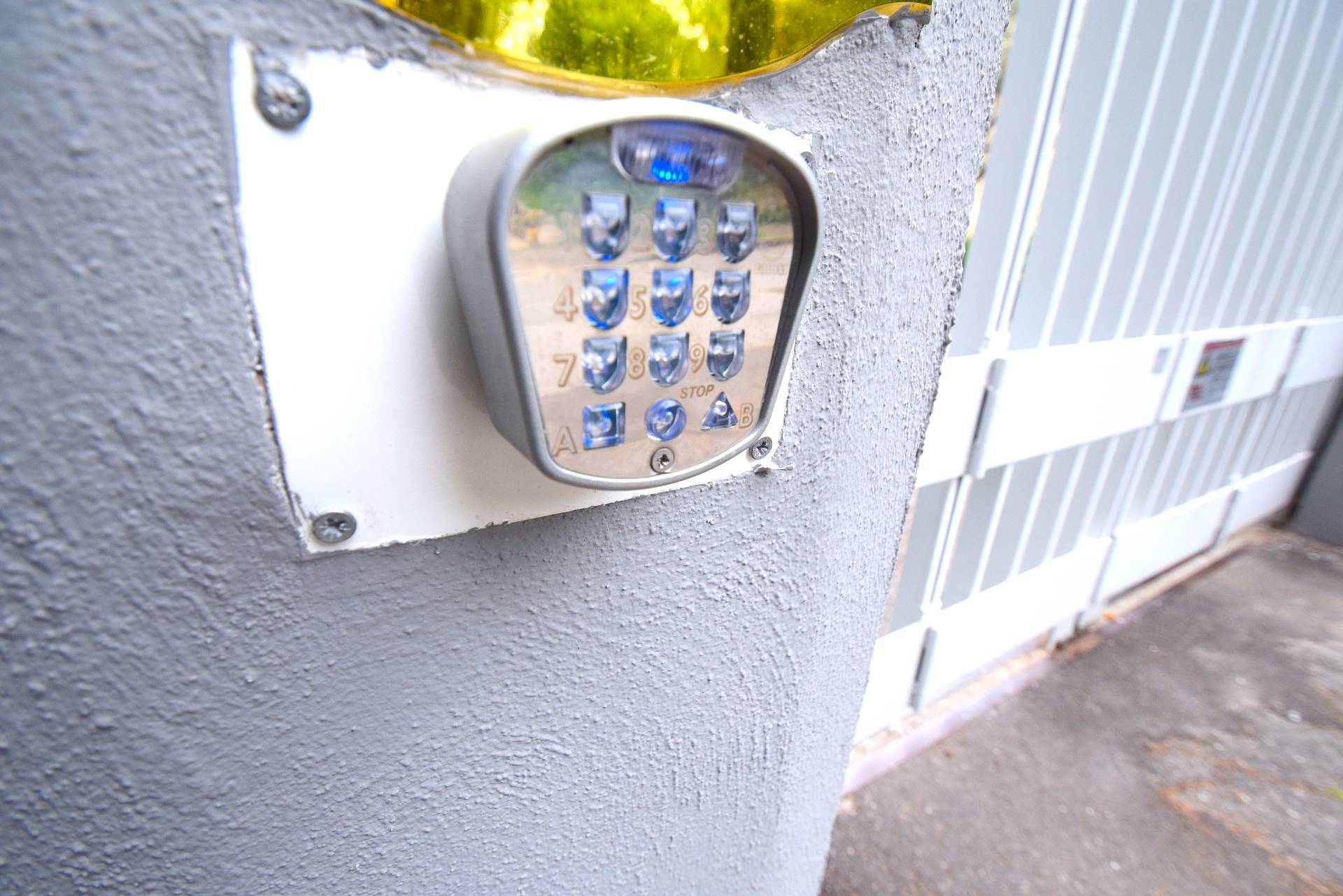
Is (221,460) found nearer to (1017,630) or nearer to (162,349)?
(162,349)

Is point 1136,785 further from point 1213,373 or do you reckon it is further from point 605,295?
point 605,295

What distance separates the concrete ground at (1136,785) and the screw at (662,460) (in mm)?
1217

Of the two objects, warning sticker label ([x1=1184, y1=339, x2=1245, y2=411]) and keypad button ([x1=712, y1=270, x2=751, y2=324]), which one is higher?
keypad button ([x1=712, y1=270, x2=751, y2=324])

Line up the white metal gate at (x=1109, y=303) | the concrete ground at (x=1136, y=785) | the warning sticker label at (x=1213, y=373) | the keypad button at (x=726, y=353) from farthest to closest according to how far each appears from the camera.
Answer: the warning sticker label at (x=1213, y=373) < the concrete ground at (x=1136, y=785) < the white metal gate at (x=1109, y=303) < the keypad button at (x=726, y=353)

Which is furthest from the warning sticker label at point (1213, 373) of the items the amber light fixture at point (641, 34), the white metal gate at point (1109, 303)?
the amber light fixture at point (641, 34)

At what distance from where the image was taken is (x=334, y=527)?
27 centimetres

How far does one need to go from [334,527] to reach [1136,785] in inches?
71.5

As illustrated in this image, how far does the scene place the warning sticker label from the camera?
157 centimetres

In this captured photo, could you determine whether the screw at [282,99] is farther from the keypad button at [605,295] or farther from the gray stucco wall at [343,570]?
the keypad button at [605,295]

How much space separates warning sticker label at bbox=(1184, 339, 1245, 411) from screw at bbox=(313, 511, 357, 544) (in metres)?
1.95

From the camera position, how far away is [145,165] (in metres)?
0.21

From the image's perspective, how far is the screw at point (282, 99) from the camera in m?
0.22

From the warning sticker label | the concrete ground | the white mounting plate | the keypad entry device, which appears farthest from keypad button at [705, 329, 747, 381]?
the warning sticker label

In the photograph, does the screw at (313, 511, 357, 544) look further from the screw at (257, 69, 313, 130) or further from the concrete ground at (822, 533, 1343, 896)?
the concrete ground at (822, 533, 1343, 896)
